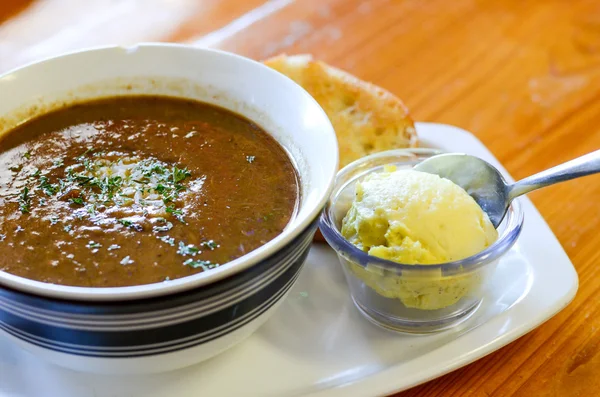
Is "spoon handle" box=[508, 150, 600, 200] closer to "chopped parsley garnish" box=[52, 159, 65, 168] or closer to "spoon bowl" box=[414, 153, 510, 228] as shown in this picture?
"spoon bowl" box=[414, 153, 510, 228]

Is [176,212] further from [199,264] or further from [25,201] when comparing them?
[25,201]

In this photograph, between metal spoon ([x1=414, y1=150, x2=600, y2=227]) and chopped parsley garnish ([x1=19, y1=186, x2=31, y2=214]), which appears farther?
metal spoon ([x1=414, y1=150, x2=600, y2=227])

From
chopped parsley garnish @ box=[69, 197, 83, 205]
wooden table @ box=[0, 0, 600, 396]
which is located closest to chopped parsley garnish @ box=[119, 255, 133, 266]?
chopped parsley garnish @ box=[69, 197, 83, 205]

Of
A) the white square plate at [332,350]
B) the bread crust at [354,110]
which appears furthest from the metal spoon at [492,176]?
the bread crust at [354,110]

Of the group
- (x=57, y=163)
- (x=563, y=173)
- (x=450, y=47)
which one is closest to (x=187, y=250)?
(x=57, y=163)

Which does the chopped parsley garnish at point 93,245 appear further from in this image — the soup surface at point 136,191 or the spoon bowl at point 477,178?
the spoon bowl at point 477,178

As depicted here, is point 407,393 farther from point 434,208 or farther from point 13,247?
point 13,247
